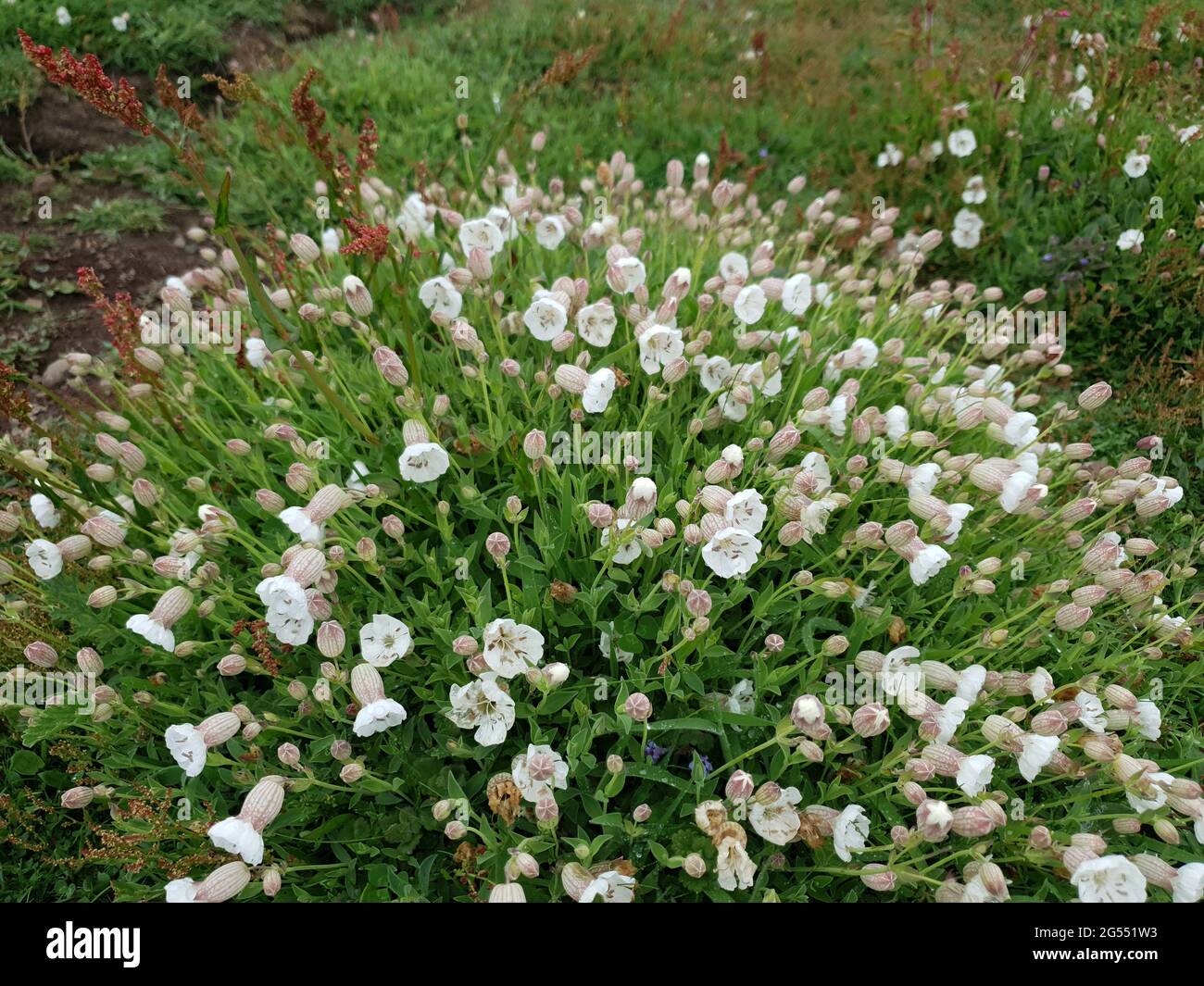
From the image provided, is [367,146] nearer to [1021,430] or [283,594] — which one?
[283,594]

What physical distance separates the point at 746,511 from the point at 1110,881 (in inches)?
48.1

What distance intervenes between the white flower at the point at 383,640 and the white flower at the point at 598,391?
0.88 meters

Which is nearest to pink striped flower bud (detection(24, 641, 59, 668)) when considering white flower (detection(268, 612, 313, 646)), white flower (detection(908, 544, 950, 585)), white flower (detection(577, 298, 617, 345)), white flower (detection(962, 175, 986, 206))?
white flower (detection(268, 612, 313, 646))

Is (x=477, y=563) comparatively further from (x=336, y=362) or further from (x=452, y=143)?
(x=452, y=143)

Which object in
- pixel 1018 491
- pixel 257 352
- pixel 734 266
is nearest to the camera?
pixel 1018 491

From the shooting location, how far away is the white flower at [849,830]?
213 cm

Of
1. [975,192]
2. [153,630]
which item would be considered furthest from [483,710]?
[975,192]

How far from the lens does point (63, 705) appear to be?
243 centimetres

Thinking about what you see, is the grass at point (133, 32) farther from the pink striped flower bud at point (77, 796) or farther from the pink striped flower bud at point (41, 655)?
the pink striped flower bud at point (77, 796)

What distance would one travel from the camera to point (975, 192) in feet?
17.0

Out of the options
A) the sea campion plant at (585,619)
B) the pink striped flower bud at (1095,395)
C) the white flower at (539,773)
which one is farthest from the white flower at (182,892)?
the pink striped flower bud at (1095,395)
